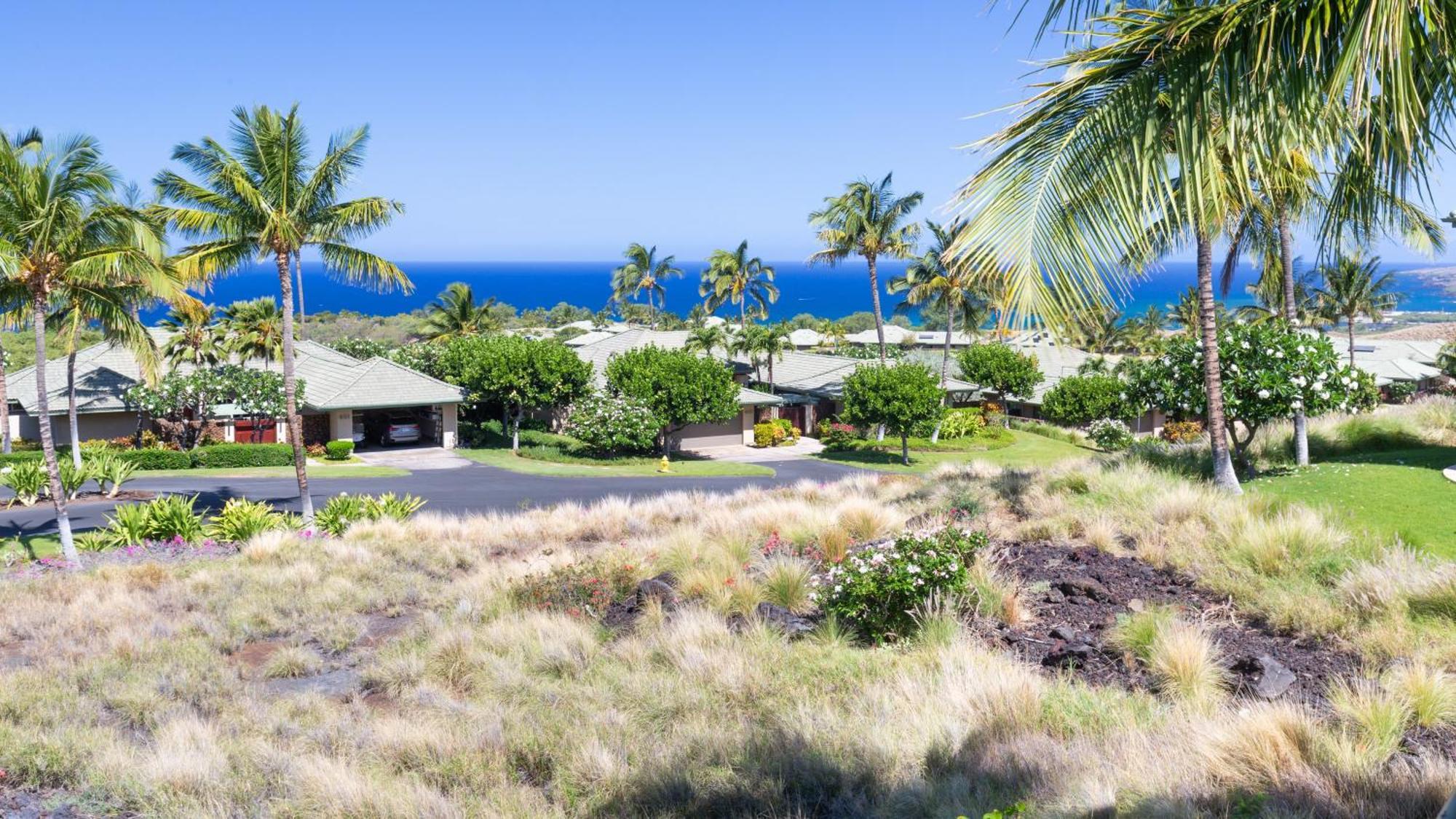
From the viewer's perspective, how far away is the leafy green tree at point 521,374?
149 ft

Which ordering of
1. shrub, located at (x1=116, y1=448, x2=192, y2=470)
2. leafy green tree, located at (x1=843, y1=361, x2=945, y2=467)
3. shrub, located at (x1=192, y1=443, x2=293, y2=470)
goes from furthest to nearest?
leafy green tree, located at (x1=843, y1=361, x2=945, y2=467), shrub, located at (x1=192, y1=443, x2=293, y2=470), shrub, located at (x1=116, y1=448, x2=192, y2=470)

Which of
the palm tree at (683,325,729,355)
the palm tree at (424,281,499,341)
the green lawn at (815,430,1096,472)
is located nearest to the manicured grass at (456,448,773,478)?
the green lawn at (815,430,1096,472)

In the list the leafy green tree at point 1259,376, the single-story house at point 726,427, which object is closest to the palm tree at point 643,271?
the single-story house at point 726,427

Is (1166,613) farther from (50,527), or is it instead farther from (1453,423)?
(50,527)

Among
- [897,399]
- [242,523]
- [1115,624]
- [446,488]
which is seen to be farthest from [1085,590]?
[897,399]

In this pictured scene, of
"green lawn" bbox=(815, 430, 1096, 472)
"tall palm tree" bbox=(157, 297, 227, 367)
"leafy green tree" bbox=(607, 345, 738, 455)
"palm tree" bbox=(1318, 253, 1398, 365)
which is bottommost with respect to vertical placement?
"green lawn" bbox=(815, 430, 1096, 472)

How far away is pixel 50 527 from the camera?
85.2 ft

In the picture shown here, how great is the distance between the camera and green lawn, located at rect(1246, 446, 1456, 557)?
1328cm

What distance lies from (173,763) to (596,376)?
45.6 metres

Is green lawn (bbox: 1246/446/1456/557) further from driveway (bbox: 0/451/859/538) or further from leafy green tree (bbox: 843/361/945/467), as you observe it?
leafy green tree (bbox: 843/361/945/467)

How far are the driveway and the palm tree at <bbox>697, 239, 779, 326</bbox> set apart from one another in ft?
86.0

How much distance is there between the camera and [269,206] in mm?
23234

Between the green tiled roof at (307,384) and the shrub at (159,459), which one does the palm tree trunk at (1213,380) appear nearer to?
the green tiled roof at (307,384)

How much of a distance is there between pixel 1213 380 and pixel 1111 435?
33.6m
